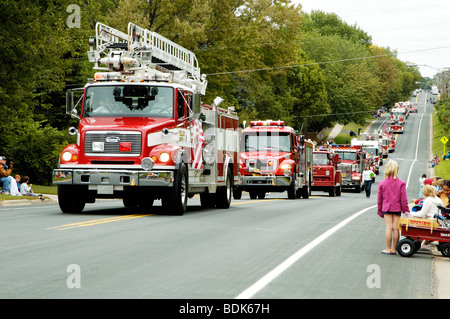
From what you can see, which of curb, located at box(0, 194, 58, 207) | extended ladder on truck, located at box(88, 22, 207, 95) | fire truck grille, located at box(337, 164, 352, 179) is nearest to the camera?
extended ladder on truck, located at box(88, 22, 207, 95)

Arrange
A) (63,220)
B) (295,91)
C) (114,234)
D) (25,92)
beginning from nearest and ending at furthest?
(114,234) → (63,220) → (25,92) → (295,91)

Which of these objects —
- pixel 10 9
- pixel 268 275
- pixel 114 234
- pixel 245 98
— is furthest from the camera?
pixel 245 98

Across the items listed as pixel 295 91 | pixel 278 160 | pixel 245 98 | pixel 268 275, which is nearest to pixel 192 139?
pixel 268 275

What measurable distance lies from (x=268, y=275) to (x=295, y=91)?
75528 mm

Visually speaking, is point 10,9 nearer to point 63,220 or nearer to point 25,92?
point 25,92

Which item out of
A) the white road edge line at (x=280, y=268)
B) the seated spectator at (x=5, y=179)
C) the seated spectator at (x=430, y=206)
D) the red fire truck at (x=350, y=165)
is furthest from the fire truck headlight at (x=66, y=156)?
the red fire truck at (x=350, y=165)

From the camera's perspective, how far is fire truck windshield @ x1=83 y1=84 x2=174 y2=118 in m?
17.9

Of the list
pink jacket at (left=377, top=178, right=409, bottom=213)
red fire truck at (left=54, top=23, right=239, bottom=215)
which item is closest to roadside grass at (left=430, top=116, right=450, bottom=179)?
red fire truck at (left=54, top=23, right=239, bottom=215)

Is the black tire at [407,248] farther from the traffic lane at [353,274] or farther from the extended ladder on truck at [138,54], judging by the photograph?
the extended ladder on truck at [138,54]

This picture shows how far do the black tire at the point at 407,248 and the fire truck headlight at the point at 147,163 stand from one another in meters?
6.68

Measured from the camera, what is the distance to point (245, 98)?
214 feet

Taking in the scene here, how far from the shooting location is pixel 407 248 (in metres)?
12.2

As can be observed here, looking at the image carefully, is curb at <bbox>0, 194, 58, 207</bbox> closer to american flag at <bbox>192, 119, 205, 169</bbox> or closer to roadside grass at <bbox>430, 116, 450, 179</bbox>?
american flag at <bbox>192, 119, 205, 169</bbox>

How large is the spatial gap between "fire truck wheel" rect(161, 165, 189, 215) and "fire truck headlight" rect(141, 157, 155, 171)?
2.30 ft
